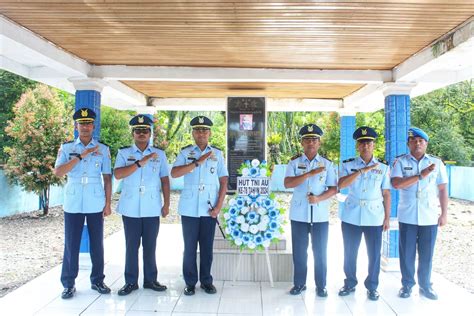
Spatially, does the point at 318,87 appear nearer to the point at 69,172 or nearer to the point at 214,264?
the point at 214,264

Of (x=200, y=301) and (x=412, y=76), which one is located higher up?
(x=412, y=76)

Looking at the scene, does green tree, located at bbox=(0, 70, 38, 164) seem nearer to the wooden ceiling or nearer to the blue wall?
the blue wall

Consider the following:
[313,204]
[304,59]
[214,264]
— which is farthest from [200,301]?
[304,59]

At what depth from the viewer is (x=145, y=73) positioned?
503 centimetres

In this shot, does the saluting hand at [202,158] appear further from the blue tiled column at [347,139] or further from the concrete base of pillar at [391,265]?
the blue tiled column at [347,139]

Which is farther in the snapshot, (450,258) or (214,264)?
(450,258)

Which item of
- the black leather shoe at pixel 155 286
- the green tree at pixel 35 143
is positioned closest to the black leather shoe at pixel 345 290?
the black leather shoe at pixel 155 286

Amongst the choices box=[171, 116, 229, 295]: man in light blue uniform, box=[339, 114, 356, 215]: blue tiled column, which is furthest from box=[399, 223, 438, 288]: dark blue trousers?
box=[339, 114, 356, 215]: blue tiled column

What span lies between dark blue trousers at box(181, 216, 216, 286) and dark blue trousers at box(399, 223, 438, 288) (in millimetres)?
1794

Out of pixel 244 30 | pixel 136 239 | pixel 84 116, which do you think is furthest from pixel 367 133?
pixel 84 116

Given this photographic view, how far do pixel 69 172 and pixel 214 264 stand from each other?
175 centimetres

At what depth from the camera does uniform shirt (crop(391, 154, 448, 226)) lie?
3.65 meters

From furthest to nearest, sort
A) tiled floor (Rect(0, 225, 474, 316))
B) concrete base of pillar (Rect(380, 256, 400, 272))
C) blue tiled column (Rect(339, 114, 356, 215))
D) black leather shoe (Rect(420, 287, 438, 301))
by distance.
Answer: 1. blue tiled column (Rect(339, 114, 356, 215))
2. concrete base of pillar (Rect(380, 256, 400, 272))
3. black leather shoe (Rect(420, 287, 438, 301))
4. tiled floor (Rect(0, 225, 474, 316))

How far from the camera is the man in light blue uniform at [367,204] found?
3645 millimetres
